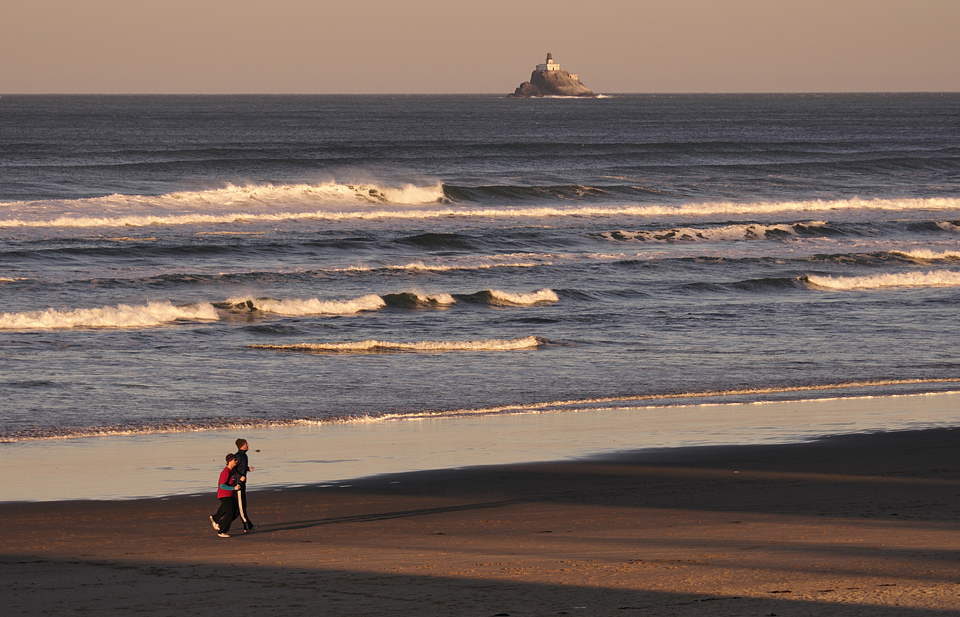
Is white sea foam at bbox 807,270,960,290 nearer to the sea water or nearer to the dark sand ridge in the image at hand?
the sea water

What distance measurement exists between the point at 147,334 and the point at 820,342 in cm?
1175

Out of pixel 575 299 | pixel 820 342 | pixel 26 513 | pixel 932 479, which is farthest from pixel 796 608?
pixel 575 299

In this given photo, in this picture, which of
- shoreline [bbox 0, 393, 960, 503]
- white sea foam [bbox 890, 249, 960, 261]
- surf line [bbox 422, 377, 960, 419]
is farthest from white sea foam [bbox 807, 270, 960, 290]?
shoreline [bbox 0, 393, 960, 503]

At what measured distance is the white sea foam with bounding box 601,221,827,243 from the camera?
115ft

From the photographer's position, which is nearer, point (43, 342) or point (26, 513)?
point (26, 513)

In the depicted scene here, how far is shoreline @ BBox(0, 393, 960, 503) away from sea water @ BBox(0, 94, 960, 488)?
1.86 ft

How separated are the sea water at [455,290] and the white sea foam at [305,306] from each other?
69 millimetres

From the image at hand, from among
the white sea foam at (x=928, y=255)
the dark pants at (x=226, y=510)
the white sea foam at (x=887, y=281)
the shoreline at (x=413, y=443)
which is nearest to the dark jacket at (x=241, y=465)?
the dark pants at (x=226, y=510)

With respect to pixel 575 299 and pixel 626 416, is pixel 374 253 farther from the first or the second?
pixel 626 416

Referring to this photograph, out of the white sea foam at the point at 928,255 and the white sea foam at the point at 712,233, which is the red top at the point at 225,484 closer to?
the white sea foam at the point at 928,255

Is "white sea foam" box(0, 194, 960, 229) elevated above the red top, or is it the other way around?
"white sea foam" box(0, 194, 960, 229)

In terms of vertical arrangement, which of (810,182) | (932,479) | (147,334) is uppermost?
(810,182)

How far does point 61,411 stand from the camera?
1416 cm

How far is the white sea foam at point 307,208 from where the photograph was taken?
36.7 meters
